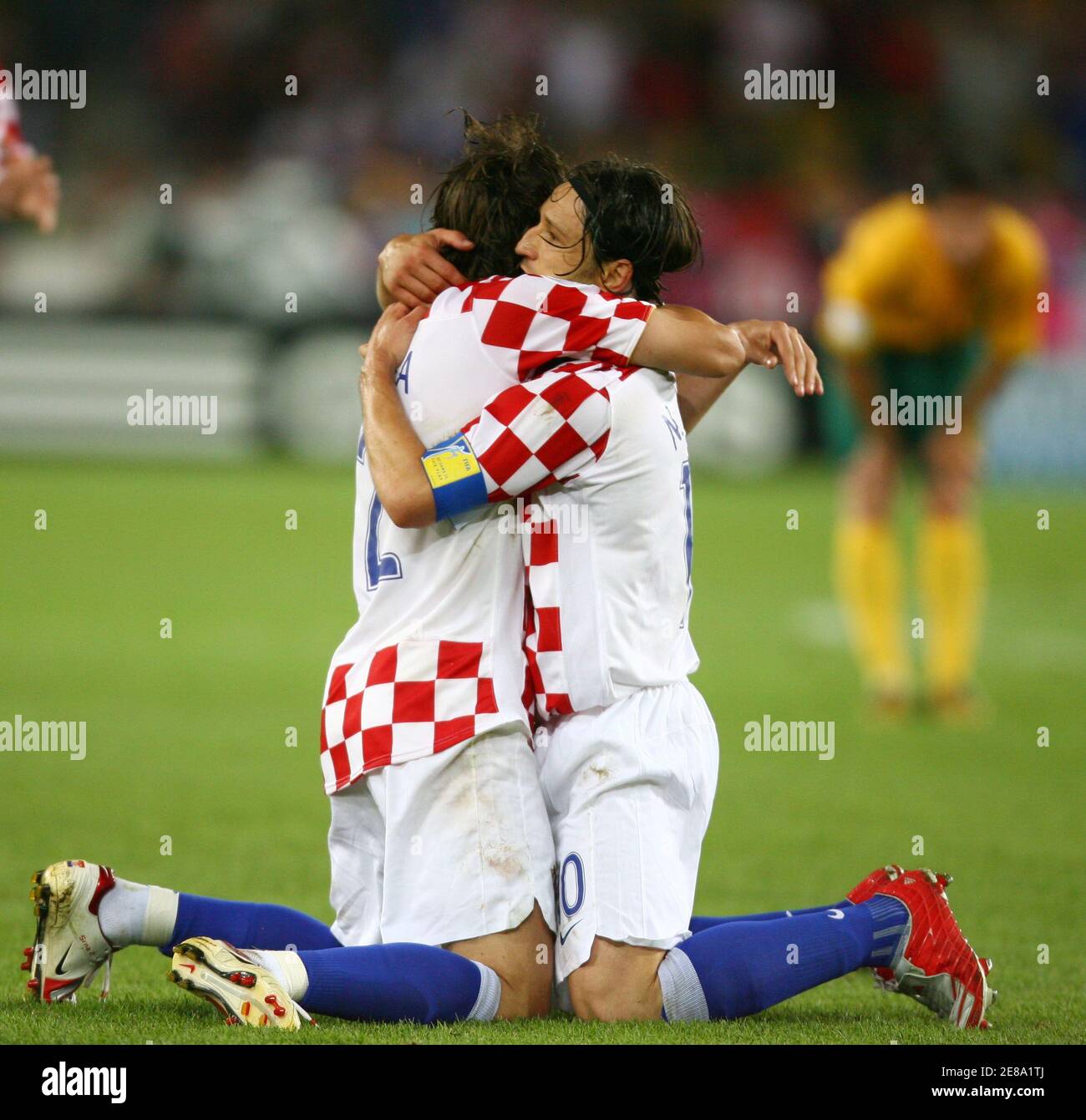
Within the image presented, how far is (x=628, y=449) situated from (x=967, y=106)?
543 inches

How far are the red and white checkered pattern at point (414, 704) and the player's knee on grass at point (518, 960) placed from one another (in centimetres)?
34

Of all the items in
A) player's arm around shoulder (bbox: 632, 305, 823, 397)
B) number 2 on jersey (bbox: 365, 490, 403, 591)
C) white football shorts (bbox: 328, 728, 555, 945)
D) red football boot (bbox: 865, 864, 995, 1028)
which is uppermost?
player's arm around shoulder (bbox: 632, 305, 823, 397)

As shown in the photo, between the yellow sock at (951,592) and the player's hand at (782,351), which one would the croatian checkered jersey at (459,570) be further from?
the yellow sock at (951,592)

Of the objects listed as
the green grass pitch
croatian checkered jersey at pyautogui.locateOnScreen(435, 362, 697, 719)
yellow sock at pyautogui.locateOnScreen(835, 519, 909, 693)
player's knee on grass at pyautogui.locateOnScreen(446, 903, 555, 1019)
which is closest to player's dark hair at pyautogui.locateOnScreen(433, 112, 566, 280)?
croatian checkered jersey at pyautogui.locateOnScreen(435, 362, 697, 719)

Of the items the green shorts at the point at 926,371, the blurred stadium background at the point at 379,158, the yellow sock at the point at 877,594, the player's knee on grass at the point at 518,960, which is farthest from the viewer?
the blurred stadium background at the point at 379,158

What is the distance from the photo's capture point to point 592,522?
3.12 meters

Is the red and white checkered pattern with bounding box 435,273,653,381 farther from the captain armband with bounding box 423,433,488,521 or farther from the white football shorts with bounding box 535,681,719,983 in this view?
→ the white football shorts with bounding box 535,681,719,983

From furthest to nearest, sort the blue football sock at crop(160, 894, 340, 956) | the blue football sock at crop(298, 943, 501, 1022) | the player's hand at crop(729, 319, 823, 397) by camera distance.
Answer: the player's hand at crop(729, 319, 823, 397) → the blue football sock at crop(160, 894, 340, 956) → the blue football sock at crop(298, 943, 501, 1022)

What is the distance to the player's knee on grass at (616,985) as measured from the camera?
2.95m

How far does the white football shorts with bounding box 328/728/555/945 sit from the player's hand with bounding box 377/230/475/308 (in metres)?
0.87

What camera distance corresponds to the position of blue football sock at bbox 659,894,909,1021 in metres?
3.00

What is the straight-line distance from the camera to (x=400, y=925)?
9.87ft

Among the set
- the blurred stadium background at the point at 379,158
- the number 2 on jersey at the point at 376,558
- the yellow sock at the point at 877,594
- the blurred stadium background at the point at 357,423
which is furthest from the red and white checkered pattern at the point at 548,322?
the blurred stadium background at the point at 379,158

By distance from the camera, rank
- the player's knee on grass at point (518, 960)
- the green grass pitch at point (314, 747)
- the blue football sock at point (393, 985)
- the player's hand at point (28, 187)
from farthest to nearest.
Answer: the player's hand at point (28, 187), the green grass pitch at point (314, 747), the player's knee on grass at point (518, 960), the blue football sock at point (393, 985)
